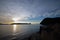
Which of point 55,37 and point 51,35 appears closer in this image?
point 55,37

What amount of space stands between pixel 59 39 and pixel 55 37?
0.76 metres

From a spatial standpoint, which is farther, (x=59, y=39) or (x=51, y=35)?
(x=51, y=35)

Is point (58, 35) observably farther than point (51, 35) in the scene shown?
No

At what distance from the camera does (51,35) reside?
1370cm

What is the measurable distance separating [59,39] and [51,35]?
1.80 metres

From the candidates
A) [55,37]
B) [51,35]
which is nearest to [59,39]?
[55,37]

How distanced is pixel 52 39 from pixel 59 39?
1.08 metres

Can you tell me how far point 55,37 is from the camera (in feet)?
41.7

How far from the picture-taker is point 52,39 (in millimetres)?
12727

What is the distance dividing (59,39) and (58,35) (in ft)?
2.69

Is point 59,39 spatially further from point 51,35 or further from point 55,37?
point 51,35

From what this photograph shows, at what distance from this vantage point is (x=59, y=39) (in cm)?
1208

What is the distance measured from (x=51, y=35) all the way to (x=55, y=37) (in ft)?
3.46

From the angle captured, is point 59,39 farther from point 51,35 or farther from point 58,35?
point 51,35
